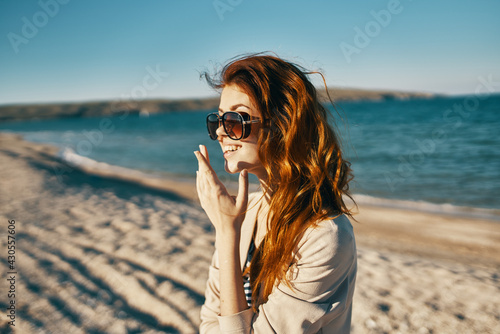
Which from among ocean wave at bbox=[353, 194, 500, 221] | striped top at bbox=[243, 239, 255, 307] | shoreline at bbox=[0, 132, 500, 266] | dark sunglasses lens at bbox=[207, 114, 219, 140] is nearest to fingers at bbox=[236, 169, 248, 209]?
striped top at bbox=[243, 239, 255, 307]

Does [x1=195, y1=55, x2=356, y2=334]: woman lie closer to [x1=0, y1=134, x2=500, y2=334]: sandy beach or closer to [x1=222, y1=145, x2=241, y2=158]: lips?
[x1=222, y1=145, x2=241, y2=158]: lips

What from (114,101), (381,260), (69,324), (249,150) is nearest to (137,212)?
(69,324)

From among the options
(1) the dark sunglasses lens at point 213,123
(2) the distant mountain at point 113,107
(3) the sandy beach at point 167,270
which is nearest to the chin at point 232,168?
(1) the dark sunglasses lens at point 213,123

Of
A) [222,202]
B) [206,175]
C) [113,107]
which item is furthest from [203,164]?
[113,107]

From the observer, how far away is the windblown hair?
5.44ft

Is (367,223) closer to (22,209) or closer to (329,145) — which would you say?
(329,145)

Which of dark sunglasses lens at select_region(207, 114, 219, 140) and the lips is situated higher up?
dark sunglasses lens at select_region(207, 114, 219, 140)

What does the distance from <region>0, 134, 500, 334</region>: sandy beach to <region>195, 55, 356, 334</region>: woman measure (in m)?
2.31

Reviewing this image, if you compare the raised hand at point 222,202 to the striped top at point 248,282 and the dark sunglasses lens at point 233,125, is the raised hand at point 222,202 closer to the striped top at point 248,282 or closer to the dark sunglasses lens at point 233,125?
the dark sunglasses lens at point 233,125

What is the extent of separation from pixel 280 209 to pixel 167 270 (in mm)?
3524

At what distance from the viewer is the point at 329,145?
1765 millimetres

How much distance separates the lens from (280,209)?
1.68m

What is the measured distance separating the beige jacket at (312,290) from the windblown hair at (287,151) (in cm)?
12

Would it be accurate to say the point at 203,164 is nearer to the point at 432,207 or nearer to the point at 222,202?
the point at 222,202
